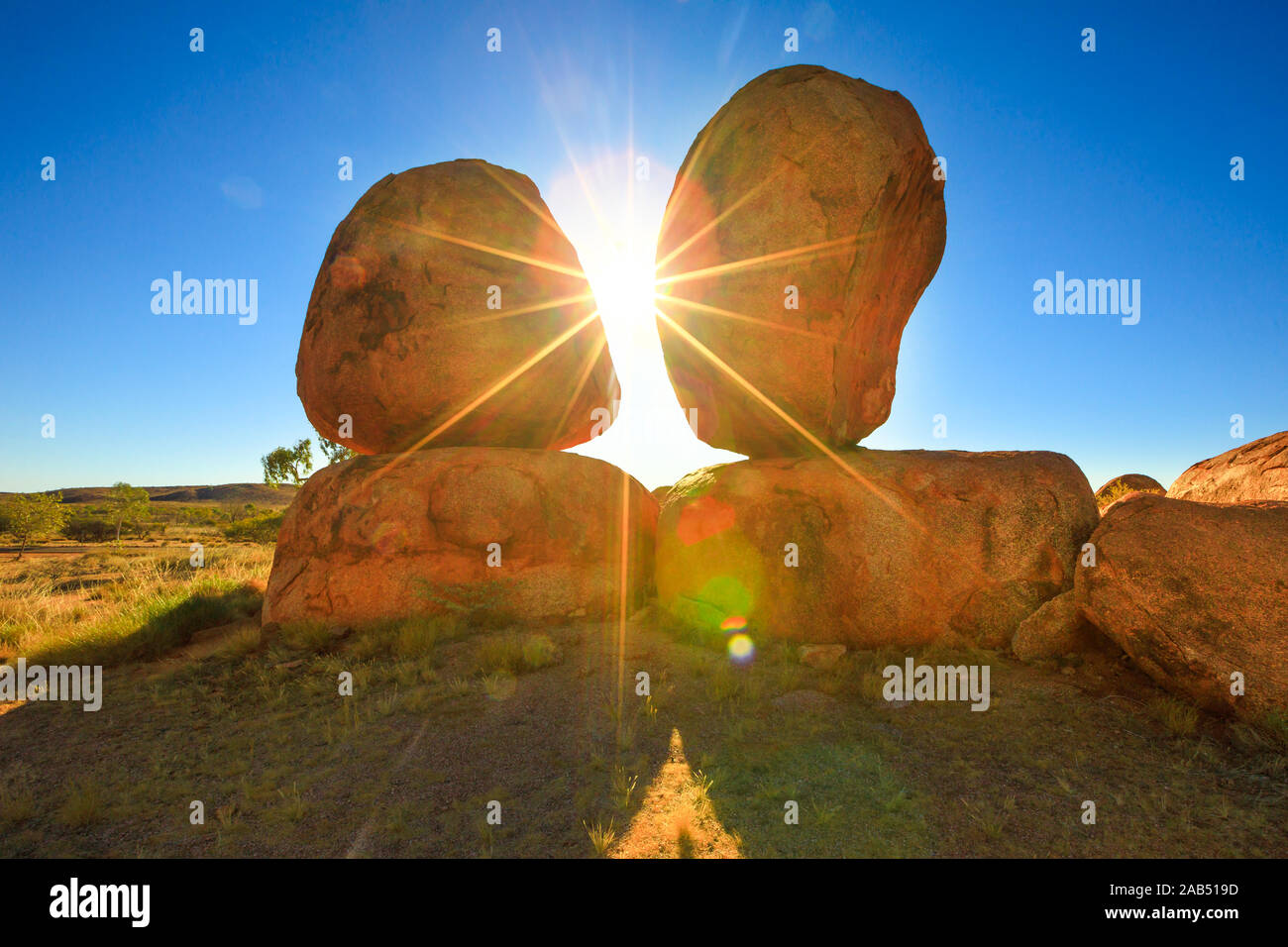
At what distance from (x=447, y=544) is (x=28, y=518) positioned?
26692 millimetres

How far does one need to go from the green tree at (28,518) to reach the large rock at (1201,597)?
3220cm

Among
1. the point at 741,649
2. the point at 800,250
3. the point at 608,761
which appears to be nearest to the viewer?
the point at 608,761

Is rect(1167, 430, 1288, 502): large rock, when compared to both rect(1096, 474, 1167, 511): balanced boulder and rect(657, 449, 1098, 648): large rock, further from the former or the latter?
rect(1096, 474, 1167, 511): balanced boulder

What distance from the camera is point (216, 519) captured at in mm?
40500

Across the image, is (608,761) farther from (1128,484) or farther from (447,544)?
(1128,484)

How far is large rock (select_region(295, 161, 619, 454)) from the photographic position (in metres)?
7.90

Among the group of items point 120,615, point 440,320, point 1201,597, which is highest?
point 440,320

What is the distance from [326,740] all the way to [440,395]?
4.64m

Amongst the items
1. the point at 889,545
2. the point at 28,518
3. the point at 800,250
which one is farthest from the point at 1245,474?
the point at 28,518

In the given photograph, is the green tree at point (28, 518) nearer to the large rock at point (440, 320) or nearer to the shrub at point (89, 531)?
the shrub at point (89, 531)

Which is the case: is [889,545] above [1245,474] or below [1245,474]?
below

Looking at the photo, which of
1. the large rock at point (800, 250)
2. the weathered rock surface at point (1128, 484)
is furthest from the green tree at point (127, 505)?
the weathered rock surface at point (1128, 484)

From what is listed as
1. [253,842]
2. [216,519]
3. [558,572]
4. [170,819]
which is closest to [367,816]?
[253,842]

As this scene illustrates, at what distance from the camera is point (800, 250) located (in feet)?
22.0
